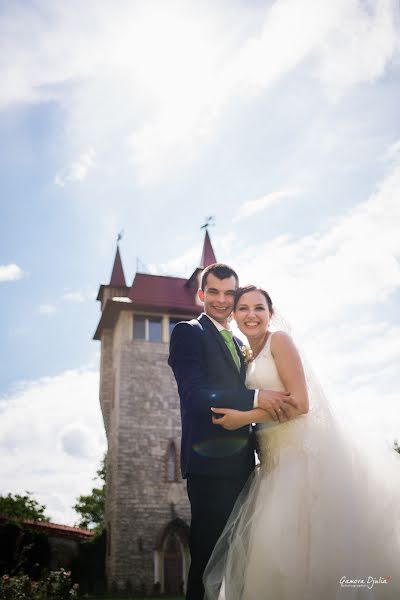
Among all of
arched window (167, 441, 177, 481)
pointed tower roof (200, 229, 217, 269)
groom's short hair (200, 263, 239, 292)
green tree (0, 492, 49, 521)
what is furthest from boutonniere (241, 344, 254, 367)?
green tree (0, 492, 49, 521)

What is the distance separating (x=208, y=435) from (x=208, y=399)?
0.88 ft

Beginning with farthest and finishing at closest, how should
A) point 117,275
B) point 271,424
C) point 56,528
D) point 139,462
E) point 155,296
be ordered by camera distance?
1. point 117,275
2. point 155,296
3. point 56,528
4. point 139,462
5. point 271,424

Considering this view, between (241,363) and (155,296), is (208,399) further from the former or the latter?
(155,296)

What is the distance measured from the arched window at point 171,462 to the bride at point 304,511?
18.5 metres

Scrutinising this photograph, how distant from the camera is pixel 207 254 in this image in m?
27.5

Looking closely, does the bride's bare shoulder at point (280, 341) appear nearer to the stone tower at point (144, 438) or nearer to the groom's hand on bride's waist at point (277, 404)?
the groom's hand on bride's waist at point (277, 404)

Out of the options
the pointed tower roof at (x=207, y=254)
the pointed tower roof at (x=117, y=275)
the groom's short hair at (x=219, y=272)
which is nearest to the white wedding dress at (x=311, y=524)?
the groom's short hair at (x=219, y=272)

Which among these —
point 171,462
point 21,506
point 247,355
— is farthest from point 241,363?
point 21,506

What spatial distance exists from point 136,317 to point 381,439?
20.2m

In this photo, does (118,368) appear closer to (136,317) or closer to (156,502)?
(136,317)

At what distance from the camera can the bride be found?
2830 mm

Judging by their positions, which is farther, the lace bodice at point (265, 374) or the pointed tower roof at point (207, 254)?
the pointed tower roof at point (207, 254)

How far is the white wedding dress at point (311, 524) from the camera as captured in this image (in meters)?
2.82

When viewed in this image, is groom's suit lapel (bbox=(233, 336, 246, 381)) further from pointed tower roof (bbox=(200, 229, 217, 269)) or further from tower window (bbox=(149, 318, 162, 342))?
pointed tower roof (bbox=(200, 229, 217, 269))
